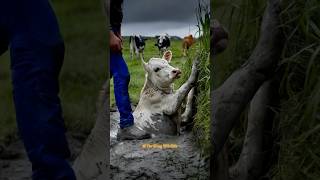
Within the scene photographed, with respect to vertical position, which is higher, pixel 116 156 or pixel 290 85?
pixel 290 85

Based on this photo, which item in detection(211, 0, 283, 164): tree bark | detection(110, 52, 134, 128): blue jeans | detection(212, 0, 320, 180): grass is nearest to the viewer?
detection(212, 0, 320, 180): grass

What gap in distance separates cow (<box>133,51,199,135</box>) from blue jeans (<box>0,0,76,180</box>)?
0.36 m

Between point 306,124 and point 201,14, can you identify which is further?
point 201,14

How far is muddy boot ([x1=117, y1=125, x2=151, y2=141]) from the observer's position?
2523 millimetres

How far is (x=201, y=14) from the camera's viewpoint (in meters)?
2.47

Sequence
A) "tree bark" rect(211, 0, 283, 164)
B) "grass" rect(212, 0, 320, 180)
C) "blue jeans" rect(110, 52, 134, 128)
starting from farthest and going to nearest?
1. "blue jeans" rect(110, 52, 134, 128)
2. "tree bark" rect(211, 0, 283, 164)
3. "grass" rect(212, 0, 320, 180)

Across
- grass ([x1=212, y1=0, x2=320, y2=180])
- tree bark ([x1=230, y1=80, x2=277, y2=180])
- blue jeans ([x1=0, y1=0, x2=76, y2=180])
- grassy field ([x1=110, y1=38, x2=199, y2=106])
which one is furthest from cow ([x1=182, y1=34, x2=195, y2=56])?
blue jeans ([x1=0, y1=0, x2=76, y2=180])

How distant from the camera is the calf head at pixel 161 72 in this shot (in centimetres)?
255

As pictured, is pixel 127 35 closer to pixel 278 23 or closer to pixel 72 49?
pixel 72 49

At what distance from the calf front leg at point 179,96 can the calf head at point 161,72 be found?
0.15 ft

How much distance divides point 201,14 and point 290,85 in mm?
423

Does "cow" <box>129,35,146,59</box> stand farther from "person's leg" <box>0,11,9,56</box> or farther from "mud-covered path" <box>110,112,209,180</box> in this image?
"person's leg" <box>0,11,9,56</box>

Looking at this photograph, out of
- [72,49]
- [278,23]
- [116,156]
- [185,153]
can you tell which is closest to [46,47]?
[72,49]

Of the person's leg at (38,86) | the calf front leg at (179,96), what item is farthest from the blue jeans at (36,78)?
the calf front leg at (179,96)
